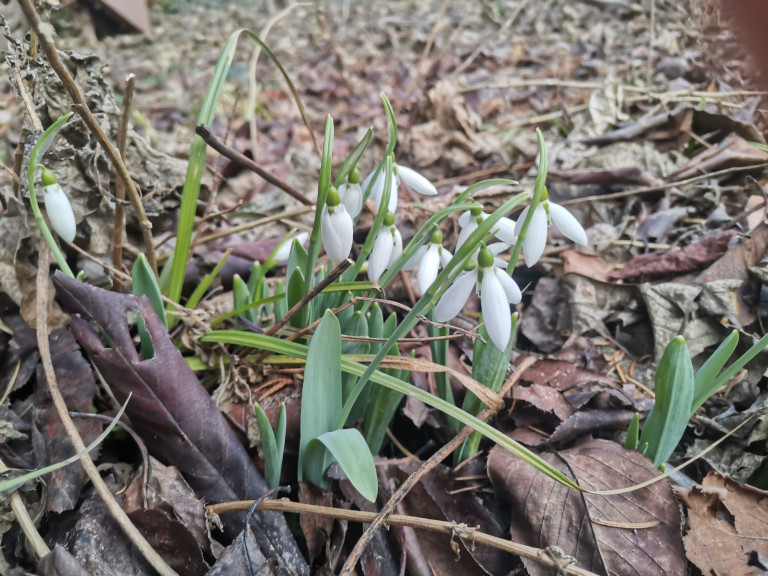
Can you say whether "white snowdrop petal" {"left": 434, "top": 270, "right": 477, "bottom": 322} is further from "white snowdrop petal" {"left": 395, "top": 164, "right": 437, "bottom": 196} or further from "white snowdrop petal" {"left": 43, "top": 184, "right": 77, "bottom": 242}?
"white snowdrop petal" {"left": 43, "top": 184, "right": 77, "bottom": 242}

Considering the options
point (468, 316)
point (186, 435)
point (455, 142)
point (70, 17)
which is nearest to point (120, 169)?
point (186, 435)

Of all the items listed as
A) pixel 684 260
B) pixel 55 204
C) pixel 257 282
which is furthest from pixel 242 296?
pixel 684 260

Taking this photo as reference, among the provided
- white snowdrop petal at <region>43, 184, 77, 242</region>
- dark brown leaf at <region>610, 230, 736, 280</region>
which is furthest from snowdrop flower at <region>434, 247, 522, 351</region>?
dark brown leaf at <region>610, 230, 736, 280</region>

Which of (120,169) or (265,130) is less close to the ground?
(120,169)

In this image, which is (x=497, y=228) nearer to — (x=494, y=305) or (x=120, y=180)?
(x=494, y=305)

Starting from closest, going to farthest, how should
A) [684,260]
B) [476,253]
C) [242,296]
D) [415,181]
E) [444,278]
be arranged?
[444,278] → [476,253] → [415,181] → [242,296] → [684,260]

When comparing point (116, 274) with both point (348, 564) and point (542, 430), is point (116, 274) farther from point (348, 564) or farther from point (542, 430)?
point (542, 430)
